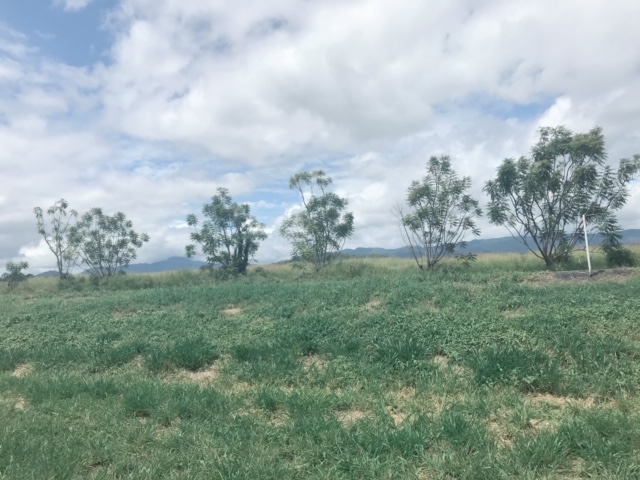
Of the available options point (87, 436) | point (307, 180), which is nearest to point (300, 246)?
point (307, 180)

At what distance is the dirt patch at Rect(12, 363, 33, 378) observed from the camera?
7284mm

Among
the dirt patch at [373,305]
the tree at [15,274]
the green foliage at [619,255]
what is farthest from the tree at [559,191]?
the tree at [15,274]

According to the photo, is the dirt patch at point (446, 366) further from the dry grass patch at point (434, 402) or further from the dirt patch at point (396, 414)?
the dirt patch at point (396, 414)

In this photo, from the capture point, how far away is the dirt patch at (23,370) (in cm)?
728

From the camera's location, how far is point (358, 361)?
245 inches

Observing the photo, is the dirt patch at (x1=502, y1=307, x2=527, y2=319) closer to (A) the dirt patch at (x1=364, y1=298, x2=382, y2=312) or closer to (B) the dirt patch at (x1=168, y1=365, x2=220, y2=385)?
(A) the dirt patch at (x1=364, y1=298, x2=382, y2=312)

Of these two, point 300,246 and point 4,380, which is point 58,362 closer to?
point 4,380

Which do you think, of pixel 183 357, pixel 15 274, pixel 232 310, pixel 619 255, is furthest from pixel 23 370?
pixel 15 274

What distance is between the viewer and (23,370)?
7.66m

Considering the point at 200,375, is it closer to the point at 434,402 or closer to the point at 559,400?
the point at 434,402

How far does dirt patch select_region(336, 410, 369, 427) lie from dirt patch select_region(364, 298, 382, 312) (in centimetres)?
443

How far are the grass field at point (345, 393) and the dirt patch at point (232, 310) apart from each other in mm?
1026

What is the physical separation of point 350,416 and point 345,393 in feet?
1.45

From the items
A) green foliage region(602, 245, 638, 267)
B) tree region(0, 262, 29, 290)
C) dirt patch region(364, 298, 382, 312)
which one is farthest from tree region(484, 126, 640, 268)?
tree region(0, 262, 29, 290)
